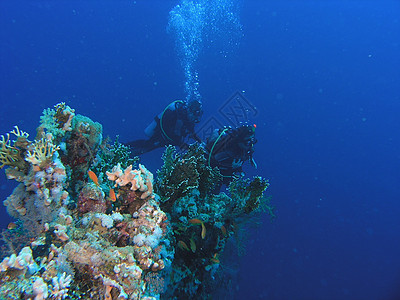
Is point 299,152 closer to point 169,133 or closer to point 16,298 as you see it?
point 169,133

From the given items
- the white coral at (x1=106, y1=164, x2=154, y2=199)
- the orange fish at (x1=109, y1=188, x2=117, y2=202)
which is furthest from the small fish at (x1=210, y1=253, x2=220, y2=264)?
the orange fish at (x1=109, y1=188, x2=117, y2=202)

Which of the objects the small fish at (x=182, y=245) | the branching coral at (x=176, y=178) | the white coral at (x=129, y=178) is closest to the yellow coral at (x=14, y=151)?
the white coral at (x=129, y=178)

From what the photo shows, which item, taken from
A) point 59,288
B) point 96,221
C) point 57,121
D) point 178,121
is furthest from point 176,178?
point 178,121

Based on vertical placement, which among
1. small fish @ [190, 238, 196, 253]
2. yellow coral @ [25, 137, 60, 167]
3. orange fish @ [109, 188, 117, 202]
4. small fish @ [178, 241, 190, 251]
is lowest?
small fish @ [190, 238, 196, 253]

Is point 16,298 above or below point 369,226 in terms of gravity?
above

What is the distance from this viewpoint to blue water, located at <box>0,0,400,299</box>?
2881 cm

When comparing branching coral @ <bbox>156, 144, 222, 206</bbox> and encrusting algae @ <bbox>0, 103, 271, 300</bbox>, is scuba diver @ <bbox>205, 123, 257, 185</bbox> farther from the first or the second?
branching coral @ <bbox>156, 144, 222, 206</bbox>

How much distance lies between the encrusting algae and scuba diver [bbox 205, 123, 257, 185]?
239 cm

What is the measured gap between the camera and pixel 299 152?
64.2 meters

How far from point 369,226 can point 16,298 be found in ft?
178

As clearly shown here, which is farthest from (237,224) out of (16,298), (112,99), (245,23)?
(245,23)

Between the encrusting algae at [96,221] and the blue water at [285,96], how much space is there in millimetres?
9923

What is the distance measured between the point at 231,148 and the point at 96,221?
4.80 m

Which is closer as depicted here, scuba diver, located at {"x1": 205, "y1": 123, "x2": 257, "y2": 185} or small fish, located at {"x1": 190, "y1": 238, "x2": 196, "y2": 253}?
small fish, located at {"x1": 190, "y1": 238, "x2": 196, "y2": 253}
